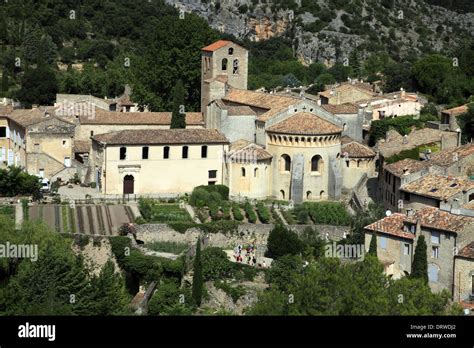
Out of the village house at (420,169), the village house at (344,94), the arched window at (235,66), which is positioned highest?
the arched window at (235,66)

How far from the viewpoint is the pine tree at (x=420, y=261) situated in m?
38.4

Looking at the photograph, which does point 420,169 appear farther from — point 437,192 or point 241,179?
point 241,179

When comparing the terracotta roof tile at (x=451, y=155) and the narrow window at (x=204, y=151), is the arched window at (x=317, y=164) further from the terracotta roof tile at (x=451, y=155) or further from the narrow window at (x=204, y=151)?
the terracotta roof tile at (x=451, y=155)

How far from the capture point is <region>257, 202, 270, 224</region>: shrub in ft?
156

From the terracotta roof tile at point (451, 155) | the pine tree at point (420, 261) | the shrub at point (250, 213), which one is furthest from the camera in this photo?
the terracotta roof tile at point (451, 155)

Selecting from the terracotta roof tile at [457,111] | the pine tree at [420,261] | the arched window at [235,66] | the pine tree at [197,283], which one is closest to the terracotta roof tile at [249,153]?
the arched window at [235,66]

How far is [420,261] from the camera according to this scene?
38719 mm

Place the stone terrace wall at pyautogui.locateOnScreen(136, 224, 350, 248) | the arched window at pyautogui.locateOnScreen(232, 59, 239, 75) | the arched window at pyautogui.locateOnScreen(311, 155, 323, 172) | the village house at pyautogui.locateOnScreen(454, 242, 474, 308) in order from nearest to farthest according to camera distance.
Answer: the village house at pyautogui.locateOnScreen(454, 242, 474, 308)
the stone terrace wall at pyautogui.locateOnScreen(136, 224, 350, 248)
the arched window at pyautogui.locateOnScreen(311, 155, 323, 172)
the arched window at pyautogui.locateOnScreen(232, 59, 239, 75)

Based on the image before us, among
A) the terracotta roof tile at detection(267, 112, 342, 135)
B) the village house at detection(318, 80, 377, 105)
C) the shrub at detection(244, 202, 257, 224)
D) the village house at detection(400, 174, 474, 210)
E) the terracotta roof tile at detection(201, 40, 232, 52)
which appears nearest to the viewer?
the village house at detection(400, 174, 474, 210)

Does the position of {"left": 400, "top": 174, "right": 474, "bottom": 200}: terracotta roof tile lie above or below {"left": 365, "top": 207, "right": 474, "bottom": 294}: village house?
above

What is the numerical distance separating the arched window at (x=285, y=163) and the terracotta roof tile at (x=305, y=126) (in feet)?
4.95

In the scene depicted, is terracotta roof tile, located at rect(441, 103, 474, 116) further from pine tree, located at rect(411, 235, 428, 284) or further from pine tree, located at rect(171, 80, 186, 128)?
pine tree, located at rect(411, 235, 428, 284)

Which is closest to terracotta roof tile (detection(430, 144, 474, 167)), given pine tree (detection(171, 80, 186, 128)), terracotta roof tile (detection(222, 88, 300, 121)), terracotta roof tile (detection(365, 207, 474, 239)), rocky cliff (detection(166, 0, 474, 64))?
terracotta roof tile (detection(365, 207, 474, 239))

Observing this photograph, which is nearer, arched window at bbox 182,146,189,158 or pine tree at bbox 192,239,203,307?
pine tree at bbox 192,239,203,307
